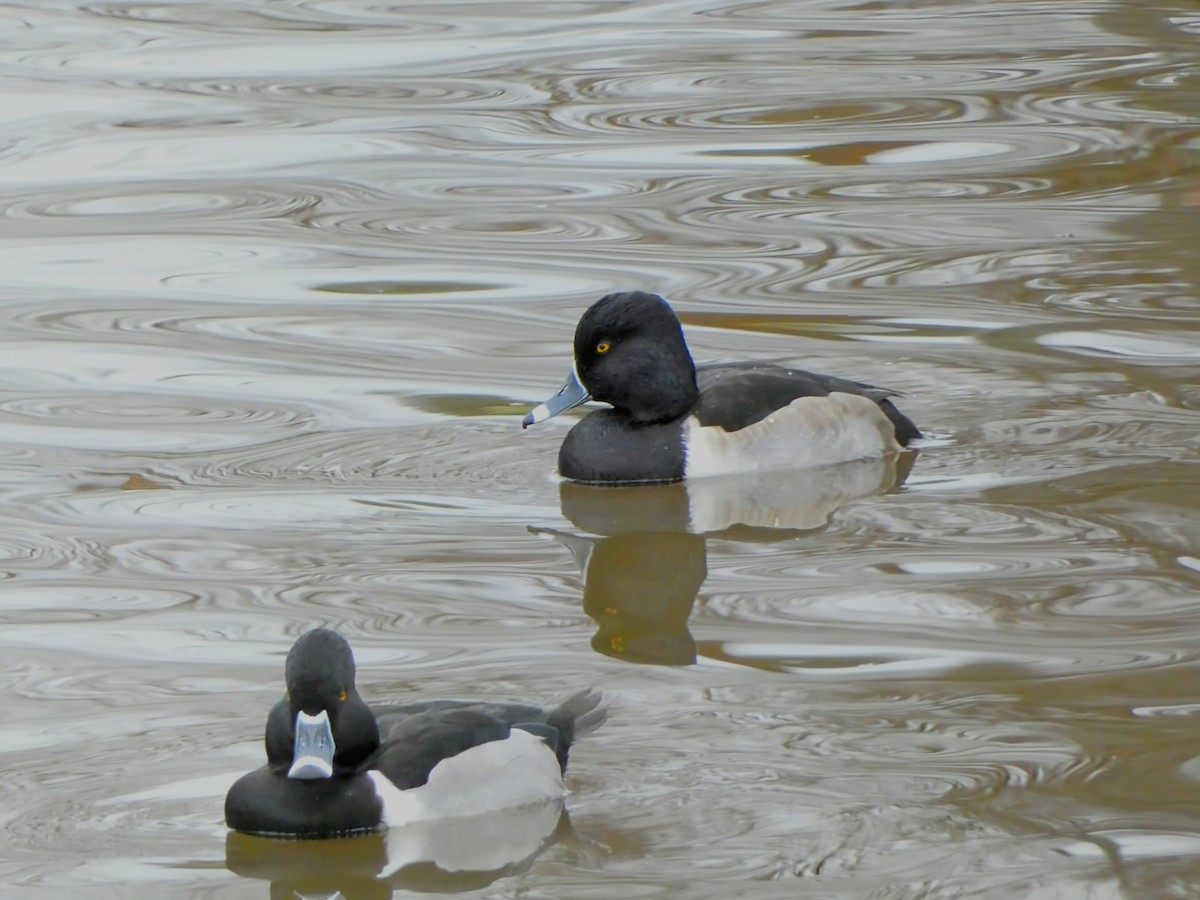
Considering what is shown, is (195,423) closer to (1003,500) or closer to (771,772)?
(1003,500)

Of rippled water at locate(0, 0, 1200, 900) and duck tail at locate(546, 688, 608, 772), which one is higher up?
duck tail at locate(546, 688, 608, 772)

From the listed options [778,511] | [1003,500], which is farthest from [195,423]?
[1003,500]

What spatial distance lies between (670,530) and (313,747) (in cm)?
331

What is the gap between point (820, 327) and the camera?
11484 millimetres

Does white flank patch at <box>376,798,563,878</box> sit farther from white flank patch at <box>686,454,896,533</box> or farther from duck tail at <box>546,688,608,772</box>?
white flank patch at <box>686,454,896,533</box>

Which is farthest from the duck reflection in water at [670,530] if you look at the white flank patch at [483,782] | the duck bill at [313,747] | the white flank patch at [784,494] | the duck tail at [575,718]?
the duck bill at [313,747]

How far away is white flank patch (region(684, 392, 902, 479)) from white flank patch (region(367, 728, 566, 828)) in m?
3.63

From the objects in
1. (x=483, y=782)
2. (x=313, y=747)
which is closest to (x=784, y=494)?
(x=483, y=782)

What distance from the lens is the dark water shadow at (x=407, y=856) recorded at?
569cm

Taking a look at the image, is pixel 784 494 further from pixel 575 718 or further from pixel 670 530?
pixel 575 718

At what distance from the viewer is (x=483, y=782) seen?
590 cm

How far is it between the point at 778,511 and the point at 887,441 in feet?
3.00

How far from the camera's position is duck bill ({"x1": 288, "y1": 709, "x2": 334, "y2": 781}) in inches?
220

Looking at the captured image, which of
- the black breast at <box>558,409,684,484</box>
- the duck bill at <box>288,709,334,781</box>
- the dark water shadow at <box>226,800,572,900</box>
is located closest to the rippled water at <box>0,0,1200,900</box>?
the dark water shadow at <box>226,800,572,900</box>
